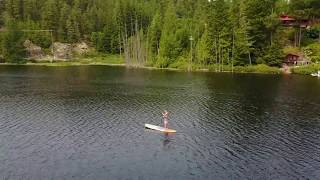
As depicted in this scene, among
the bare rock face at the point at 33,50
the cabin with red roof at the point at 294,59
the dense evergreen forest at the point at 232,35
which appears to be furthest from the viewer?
the bare rock face at the point at 33,50

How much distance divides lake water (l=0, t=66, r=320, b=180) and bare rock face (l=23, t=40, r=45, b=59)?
8382cm

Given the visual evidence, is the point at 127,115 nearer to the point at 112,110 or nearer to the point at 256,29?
the point at 112,110

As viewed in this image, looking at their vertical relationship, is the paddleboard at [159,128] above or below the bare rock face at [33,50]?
below

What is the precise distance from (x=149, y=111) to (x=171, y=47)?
295 feet

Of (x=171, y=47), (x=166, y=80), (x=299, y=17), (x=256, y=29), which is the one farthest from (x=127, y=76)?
(x=299, y=17)

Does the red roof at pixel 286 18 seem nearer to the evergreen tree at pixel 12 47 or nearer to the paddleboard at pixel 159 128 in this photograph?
the paddleboard at pixel 159 128

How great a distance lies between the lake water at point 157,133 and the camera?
48812mm

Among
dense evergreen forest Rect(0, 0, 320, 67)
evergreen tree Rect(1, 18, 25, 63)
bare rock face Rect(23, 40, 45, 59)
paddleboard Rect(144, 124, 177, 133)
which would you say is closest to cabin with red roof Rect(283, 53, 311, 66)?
dense evergreen forest Rect(0, 0, 320, 67)

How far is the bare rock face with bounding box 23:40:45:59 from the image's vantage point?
641ft

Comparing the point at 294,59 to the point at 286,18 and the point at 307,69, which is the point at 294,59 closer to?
the point at 307,69

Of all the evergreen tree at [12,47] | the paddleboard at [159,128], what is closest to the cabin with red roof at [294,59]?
the paddleboard at [159,128]

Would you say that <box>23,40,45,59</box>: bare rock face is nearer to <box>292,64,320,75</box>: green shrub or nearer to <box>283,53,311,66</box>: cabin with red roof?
<box>283,53,311,66</box>: cabin with red roof

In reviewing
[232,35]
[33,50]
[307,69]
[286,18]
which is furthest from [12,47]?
[307,69]

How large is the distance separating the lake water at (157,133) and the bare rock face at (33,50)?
275 ft
